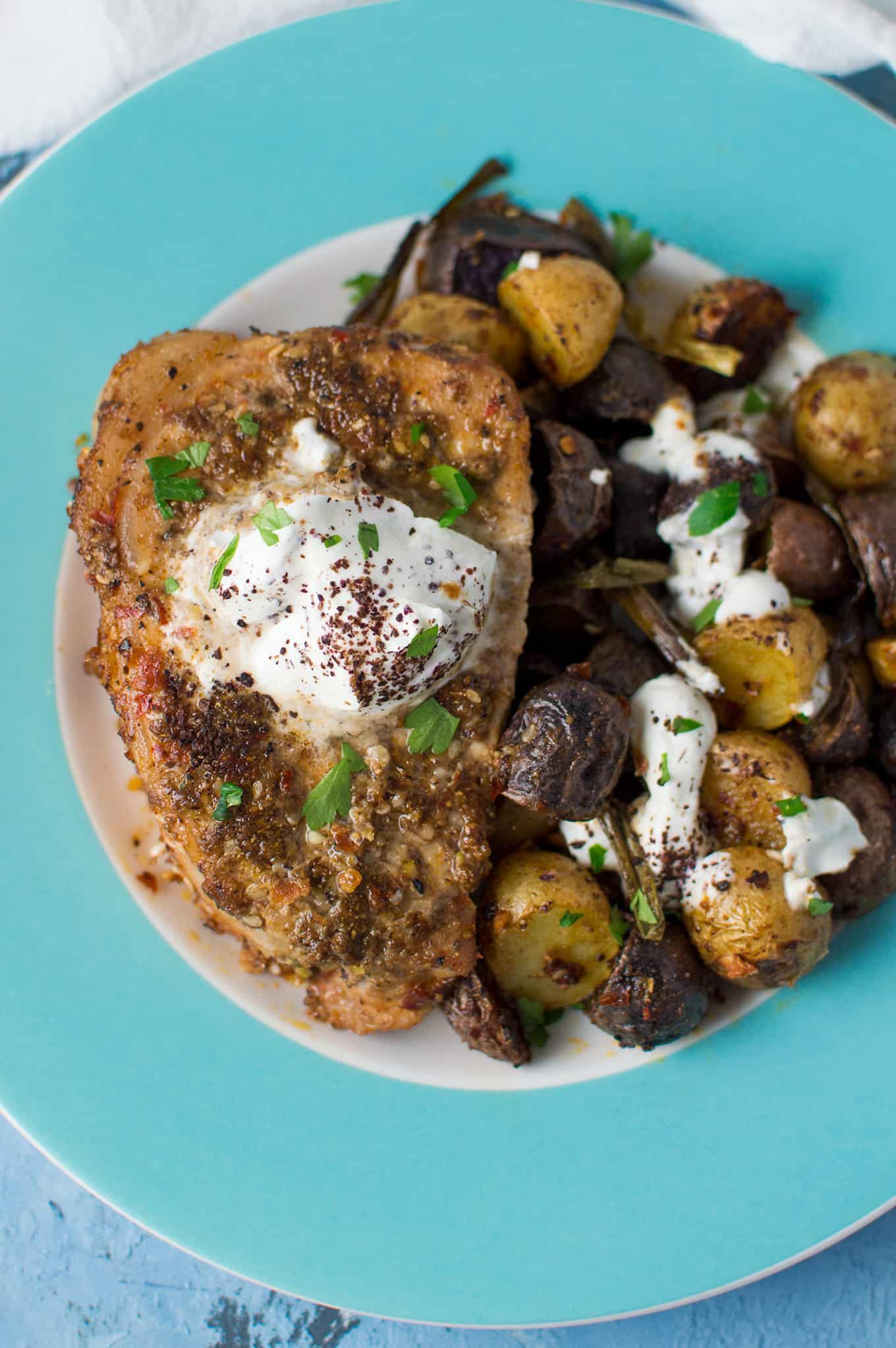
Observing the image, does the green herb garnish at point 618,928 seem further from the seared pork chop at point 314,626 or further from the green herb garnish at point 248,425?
the green herb garnish at point 248,425

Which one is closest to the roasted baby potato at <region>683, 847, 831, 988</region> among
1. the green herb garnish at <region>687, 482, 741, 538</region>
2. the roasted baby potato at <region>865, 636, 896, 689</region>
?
the roasted baby potato at <region>865, 636, 896, 689</region>

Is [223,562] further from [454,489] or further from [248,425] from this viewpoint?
[454,489]

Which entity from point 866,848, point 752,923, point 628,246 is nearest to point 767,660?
point 866,848

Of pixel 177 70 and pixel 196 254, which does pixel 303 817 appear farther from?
pixel 177 70

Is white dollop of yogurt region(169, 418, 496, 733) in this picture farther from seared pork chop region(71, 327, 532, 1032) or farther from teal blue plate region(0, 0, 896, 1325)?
teal blue plate region(0, 0, 896, 1325)

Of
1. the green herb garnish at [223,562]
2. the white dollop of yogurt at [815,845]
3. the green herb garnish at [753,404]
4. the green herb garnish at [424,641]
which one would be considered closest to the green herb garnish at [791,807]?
the white dollop of yogurt at [815,845]
